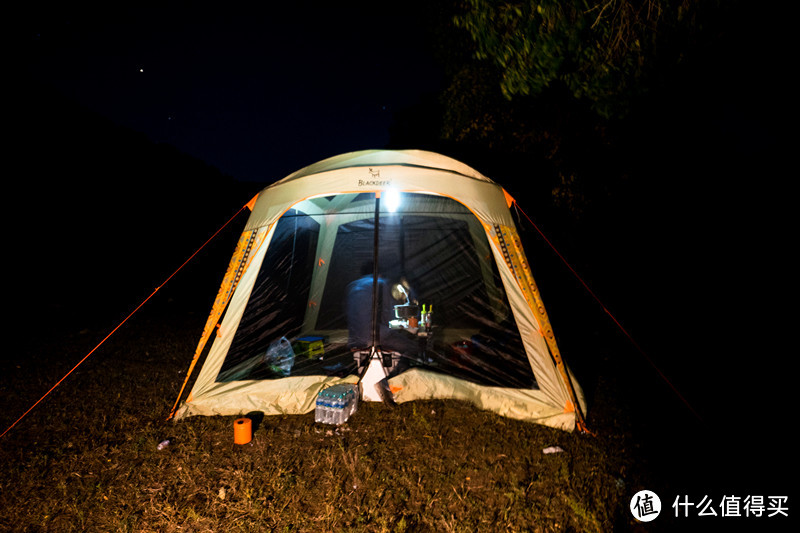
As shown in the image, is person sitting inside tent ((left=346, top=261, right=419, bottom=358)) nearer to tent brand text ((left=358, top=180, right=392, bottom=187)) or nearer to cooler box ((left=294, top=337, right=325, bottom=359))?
cooler box ((left=294, top=337, right=325, bottom=359))

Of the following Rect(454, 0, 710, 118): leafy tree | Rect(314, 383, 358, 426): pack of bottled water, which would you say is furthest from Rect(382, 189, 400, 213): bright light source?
Rect(314, 383, 358, 426): pack of bottled water

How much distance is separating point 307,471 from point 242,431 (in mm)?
700

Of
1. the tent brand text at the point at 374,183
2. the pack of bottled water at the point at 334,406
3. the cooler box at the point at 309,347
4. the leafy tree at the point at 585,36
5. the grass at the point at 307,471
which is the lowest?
the grass at the point at 307,471

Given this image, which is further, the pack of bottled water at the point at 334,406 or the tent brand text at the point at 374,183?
the tent brand text at the point at 374,183

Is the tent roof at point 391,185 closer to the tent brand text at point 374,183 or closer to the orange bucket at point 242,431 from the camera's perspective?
the tent brand text at point 374,183

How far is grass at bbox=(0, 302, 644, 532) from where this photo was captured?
2.32m

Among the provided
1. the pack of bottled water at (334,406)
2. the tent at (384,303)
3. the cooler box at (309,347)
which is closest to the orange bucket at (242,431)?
the tent at (384,303)

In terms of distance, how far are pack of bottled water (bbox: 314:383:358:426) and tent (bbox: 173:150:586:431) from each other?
9.0 inches

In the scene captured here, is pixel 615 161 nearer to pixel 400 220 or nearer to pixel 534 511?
pixel 400 220

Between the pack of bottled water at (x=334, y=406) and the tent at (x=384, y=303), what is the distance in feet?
0.75

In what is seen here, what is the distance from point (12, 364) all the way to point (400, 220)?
5.36 m

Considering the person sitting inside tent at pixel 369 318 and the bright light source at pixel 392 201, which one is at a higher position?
the bright light source at pixel 392 201

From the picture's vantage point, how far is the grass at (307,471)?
7.61ft

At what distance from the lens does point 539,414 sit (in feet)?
11.1
